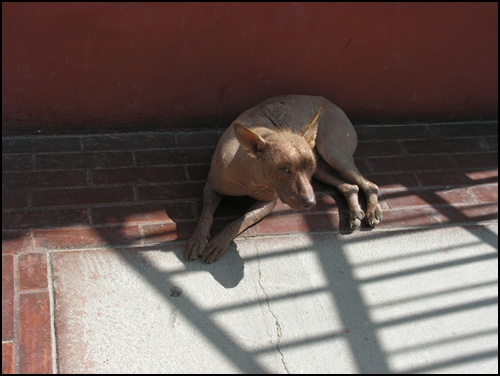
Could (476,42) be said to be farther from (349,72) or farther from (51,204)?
(51,204)

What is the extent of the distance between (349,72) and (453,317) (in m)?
2.09

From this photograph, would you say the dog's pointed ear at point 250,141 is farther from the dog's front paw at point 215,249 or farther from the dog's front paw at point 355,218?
the dog's front paw at point 355,218

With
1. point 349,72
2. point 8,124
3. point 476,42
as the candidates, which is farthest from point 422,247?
point 8,124

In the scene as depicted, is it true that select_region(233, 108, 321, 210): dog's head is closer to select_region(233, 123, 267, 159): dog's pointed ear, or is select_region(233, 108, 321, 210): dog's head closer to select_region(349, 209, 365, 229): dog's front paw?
select_region(233, 123, 267, 159): dog's pointed ear

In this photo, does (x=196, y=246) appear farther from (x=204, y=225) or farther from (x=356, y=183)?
(x=356, y=183)

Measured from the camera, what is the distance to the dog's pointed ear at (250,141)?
13.6 feet

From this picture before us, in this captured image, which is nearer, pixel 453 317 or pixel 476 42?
pixel 453 317

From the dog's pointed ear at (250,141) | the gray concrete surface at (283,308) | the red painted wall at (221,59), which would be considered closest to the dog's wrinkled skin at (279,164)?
the dog's pointed ear at (250,141)

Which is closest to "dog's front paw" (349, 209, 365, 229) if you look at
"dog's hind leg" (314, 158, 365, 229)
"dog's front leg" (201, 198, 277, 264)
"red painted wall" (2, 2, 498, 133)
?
"dog's hind leg" (314, 158, 365, 229)

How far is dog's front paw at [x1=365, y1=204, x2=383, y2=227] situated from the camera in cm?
493

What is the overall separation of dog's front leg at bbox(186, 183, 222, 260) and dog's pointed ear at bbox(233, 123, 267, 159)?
583mm

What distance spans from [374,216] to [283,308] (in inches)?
41.9

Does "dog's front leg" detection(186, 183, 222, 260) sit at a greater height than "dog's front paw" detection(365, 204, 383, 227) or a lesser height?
lesser

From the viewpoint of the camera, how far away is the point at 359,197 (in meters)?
5.16
